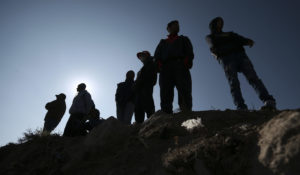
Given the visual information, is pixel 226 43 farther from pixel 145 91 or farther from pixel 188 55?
Answer: pixel 145 91

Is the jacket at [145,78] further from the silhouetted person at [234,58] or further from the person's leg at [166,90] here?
the silhouetted person at [234,58]

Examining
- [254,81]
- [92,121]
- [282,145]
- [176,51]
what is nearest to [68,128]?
[92,121]

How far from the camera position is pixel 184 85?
14.5 ft

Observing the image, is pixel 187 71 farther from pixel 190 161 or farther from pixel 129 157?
pixel 190 161

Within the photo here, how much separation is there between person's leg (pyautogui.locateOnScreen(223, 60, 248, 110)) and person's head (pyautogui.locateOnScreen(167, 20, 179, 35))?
1284mm

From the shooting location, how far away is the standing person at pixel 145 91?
5.50m

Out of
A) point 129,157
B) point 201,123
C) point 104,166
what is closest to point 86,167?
point 104,166

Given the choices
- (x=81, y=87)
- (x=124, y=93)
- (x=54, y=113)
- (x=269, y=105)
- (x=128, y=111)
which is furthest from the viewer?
(x=54, y=113)

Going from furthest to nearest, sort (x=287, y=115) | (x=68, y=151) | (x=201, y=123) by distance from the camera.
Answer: (x=68, y=151)
(x=201, y=123)
(x=287, y=115)

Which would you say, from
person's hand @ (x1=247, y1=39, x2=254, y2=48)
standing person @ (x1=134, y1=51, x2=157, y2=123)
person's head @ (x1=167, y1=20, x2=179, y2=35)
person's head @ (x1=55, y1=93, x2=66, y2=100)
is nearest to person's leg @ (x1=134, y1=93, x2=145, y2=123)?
standing person @ (x1=134, y1=51, x2=157, y2=123)

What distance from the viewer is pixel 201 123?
9.73 ft

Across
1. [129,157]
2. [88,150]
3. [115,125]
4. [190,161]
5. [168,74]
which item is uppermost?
[168,74]

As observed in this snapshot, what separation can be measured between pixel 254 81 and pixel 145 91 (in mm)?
2481

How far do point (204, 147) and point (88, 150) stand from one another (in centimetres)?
187
